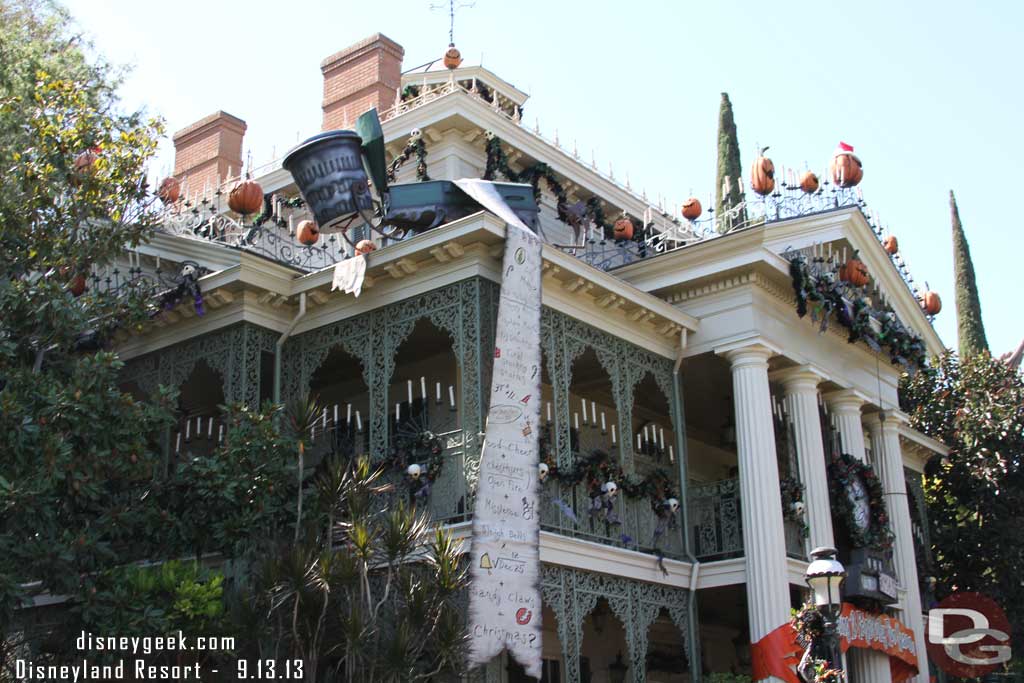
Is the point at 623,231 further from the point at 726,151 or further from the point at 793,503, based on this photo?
the point at 726,151

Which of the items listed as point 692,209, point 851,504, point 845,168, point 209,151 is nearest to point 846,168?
point 845,168

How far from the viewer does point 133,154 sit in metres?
16.8

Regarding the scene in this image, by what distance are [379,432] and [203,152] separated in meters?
14.8

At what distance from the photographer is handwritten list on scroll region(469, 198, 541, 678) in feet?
46.7

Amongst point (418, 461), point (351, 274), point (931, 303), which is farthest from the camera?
point (931, 303)

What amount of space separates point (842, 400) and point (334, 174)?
9.83 m

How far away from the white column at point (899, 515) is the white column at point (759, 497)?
4.83 metres

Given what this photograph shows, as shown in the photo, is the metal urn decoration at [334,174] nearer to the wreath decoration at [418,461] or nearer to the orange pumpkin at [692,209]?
the wreath decoration at [418,461]

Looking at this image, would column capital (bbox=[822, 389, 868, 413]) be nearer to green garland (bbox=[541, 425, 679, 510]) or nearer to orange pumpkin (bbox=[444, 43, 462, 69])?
green garland (bbox=[541, 425, 679, 510])

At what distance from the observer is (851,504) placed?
20.2m

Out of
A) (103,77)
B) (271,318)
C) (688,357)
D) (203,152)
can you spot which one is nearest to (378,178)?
(271,318)

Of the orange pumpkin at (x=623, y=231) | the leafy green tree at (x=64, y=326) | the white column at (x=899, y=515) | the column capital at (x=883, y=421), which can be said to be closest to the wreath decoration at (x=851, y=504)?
the white column at (x=899, y=515)

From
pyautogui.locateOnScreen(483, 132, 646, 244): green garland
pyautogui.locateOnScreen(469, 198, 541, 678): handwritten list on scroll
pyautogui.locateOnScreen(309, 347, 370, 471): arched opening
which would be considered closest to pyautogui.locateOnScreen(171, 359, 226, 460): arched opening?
pyautogui.locateOnScreen(309, 347, 370, 471): arched opening

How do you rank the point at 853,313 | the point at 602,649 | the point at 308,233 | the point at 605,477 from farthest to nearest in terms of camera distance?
1. the point at 602,649
2. the point at 853,313
3. the point at 308,233
4. the point at 605,477
